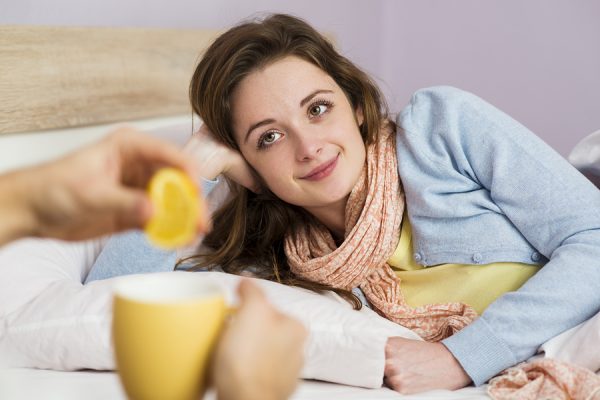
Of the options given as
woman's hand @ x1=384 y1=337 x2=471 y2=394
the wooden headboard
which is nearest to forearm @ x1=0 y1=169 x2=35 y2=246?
woman's hand @ x1=384 y1=337 x2=471 y2=394

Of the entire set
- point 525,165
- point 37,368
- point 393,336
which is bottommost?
point 37,368

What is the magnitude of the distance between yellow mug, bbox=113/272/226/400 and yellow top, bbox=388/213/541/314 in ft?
2.82

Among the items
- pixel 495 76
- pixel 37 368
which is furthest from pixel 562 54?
pixel 37 368

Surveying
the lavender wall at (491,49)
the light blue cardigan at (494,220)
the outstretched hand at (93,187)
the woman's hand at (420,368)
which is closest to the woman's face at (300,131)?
the light blue cardigan at (494,220)

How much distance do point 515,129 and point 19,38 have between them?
1004mm

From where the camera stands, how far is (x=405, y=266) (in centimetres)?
152

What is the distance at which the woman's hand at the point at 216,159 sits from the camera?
1.55 meters

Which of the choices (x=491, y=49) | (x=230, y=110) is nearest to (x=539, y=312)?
(x=230, y=110)

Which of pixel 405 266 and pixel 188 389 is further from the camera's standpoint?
pixel 405 266

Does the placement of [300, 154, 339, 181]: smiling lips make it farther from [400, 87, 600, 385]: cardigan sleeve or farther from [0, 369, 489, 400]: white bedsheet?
[0, 369, 489, 400]: white bedsheet

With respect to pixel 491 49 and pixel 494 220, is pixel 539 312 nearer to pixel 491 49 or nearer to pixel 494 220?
pixel 494 220

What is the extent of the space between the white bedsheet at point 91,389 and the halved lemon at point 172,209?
42cm

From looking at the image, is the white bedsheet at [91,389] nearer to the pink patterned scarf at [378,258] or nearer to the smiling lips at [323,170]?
the pink patterned scarf at [378,258]

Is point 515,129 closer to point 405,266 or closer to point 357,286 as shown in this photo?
point 405,266
